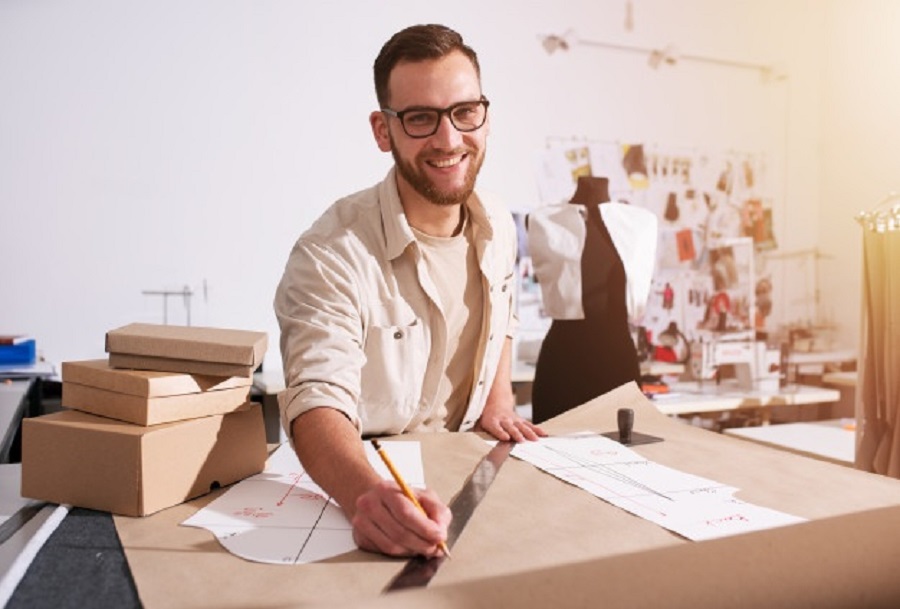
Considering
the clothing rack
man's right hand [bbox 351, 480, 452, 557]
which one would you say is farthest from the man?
the clothing rack

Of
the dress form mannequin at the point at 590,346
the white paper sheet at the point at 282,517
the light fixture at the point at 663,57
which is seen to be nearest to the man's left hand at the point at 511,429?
the white paper sheet at the point at 282,517

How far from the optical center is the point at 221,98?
146 inches

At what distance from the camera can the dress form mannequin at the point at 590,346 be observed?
8.68 feet

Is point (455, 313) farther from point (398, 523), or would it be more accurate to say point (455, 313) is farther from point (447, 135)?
point (398, 523)

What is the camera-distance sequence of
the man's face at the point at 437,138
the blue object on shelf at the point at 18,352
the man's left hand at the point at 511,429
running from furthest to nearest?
the blue object on shelf at the point at 18,352 < the man's face at the point at 437,138 < the man's left hand at the point at 511,429

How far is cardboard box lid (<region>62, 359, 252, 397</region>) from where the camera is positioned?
1.00 meters

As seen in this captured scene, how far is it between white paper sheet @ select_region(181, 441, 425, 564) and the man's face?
Result: 0.66 meters

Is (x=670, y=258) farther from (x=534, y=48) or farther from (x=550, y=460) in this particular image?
(x=550, y=460)

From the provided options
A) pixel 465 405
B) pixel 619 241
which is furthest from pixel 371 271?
pixel 619 241

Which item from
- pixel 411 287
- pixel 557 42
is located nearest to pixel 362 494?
pixel 411 287

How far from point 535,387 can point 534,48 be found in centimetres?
223

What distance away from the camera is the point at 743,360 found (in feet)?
11.8

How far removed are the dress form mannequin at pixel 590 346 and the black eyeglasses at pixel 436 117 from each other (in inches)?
45.4

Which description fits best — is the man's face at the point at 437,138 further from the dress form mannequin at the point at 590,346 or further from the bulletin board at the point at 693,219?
the bulletin board at the point at 693,219
